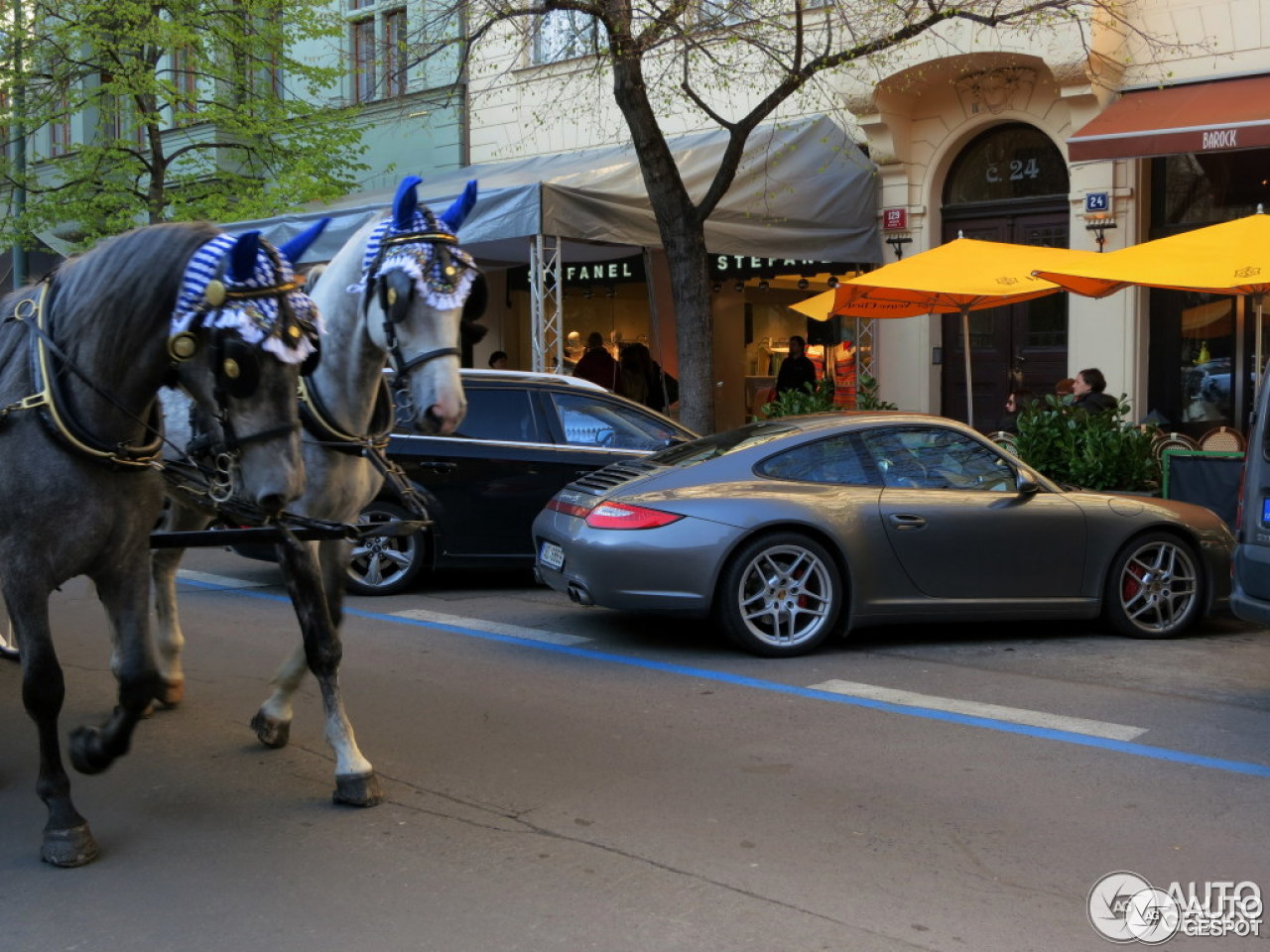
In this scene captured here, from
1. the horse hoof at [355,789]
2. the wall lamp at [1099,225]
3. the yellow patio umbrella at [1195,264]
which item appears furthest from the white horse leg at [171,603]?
the wall lamp at [1099,225]

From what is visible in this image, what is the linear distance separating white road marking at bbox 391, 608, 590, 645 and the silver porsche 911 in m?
0.39

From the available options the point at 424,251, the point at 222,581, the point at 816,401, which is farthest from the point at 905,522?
the point at 816,401

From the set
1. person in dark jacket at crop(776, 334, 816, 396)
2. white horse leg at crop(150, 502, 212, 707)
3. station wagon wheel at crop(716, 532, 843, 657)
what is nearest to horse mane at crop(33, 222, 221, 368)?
white horse leg at crop(150, 502, 212, 707)

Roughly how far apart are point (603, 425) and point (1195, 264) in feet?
15.7

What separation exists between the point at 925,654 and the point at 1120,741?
2.14 metres

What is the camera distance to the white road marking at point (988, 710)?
6.48 metres

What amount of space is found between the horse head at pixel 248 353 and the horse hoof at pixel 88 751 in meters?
1.04

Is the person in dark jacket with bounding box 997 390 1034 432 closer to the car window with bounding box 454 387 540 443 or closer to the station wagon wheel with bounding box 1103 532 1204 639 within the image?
the station wagon wheel with bounding box 1103 532 1204 639

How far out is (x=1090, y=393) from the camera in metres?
13.4

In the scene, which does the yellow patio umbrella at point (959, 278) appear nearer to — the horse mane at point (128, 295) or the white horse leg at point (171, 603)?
the white horse leg at point (171, 603)

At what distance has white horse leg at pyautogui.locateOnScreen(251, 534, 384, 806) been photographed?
520 centimetres

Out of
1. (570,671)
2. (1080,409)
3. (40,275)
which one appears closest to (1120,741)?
(570,671)

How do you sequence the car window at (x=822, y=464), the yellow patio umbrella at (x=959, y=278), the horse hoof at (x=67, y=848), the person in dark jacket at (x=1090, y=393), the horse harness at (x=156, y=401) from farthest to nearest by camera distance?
the person in dark jacket at (x=1090, y=393), the yellow patio umbrella at (x=959, y=278), the car window at (x=822, y=464), the horse hoof at (x=67, y=848), the horse harness at (x=156, y=401)

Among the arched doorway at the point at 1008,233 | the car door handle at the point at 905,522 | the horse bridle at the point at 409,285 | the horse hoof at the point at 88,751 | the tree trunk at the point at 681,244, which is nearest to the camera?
the horse hoof at the point at 88,751
